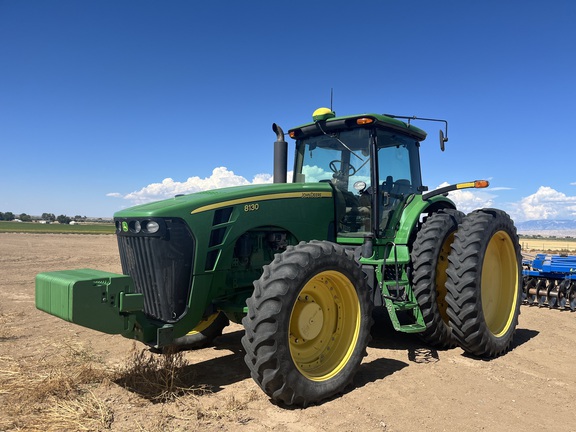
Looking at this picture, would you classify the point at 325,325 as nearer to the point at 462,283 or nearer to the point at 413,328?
the point at 413,328

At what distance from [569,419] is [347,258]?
7.54ft

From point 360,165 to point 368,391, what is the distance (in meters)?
2.76

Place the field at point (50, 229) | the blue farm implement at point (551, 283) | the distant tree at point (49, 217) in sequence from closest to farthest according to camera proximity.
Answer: the blue farm implement at point (551, 283) → the field at point (50, 229) → the distant tree at point (49, 217)

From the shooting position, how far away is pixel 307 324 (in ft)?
13.7

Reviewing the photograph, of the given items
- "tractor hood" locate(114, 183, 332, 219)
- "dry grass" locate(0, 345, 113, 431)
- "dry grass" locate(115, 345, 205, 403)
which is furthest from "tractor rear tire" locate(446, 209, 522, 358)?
"dry grass" locate(0, 345, 113, 431)

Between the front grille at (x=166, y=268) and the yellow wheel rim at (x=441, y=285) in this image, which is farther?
the yellow wheel rim at (x=441, y=285)

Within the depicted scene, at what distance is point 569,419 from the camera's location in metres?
3.71

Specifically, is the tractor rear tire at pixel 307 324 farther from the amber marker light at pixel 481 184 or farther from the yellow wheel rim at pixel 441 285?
the amber marker light at pixel 481 184

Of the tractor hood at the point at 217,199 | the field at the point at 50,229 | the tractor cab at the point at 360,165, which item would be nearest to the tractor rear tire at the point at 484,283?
the tractor cab at the point at 360,165

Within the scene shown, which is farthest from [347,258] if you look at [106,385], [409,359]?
[106,385]

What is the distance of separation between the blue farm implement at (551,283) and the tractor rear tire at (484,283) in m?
3.52

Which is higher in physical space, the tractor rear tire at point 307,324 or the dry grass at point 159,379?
the tractor rear tire at point 307,324

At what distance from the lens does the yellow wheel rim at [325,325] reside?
13.5 ft

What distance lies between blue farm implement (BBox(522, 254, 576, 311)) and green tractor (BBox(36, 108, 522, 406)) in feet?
11.7
